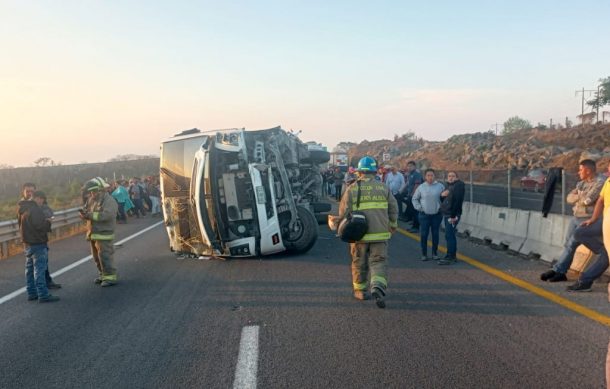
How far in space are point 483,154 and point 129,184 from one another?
35671 mm

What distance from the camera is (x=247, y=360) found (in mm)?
4789

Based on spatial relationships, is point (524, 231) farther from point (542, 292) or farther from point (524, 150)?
point (524, 150)

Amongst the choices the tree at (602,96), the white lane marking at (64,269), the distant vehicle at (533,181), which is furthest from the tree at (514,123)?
the white lane marking at (64,269)

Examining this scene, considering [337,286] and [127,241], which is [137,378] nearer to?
[337,286]

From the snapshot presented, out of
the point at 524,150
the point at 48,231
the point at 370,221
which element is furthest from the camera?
the point at 524,150

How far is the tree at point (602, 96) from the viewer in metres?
62.8

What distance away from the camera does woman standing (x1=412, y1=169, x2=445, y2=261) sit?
9.55 m

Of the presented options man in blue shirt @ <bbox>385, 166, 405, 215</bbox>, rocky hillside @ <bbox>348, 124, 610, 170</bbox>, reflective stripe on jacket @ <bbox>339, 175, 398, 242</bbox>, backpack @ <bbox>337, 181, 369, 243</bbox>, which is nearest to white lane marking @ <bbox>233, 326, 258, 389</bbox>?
backpack @ <bbox>337, 181, 369, 243</bbox>

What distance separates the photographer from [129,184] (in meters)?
24.3

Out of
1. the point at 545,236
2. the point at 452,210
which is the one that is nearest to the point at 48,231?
the point at 452,210

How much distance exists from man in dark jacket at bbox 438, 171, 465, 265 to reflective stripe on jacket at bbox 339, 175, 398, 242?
104 inches

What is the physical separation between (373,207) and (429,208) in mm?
3126

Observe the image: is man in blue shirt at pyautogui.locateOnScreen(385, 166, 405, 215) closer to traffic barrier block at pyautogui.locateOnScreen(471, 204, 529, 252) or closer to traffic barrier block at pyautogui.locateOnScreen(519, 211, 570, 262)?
traffic barrier block at pyautogui.locateOnScreen(471, 204, 529, 252)

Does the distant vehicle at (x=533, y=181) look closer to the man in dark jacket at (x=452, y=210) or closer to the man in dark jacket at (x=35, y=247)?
the man in dark jacket at (x=452, y=210)
